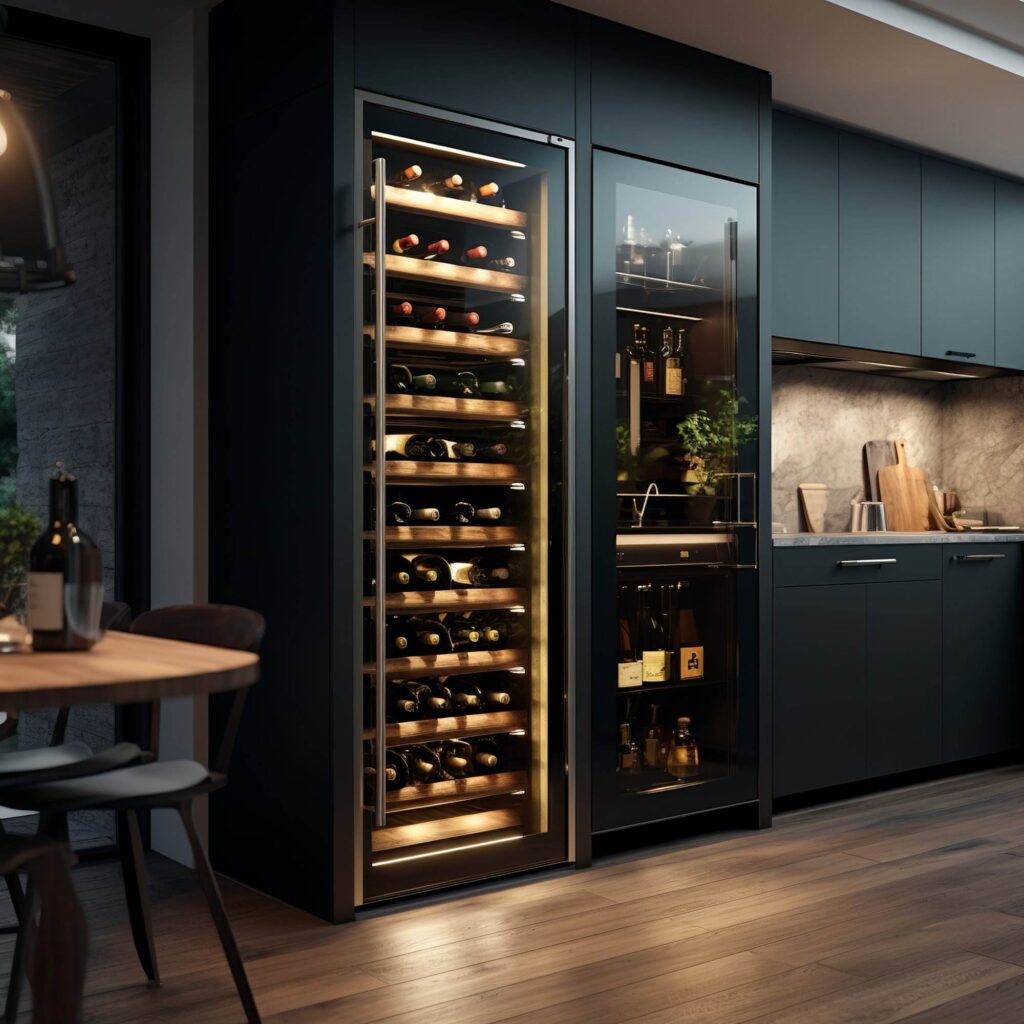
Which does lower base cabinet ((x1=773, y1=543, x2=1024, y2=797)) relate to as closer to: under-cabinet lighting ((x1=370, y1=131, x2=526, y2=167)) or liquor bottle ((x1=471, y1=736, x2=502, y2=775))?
liquor bottle ((x1=471, y1=736, x2=502, y2=775))

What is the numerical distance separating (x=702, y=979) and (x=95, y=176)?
2.96 m

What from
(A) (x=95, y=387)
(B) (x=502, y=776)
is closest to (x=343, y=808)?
(B) (x=502, y=776)

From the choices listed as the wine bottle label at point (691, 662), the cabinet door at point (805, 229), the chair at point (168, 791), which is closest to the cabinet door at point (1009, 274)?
the cabinet door at point (805, 229)

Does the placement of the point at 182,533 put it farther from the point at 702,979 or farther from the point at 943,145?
the point at 943,145

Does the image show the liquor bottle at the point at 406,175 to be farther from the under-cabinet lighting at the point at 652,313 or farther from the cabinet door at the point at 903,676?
the cabinet door at the point at 903,676

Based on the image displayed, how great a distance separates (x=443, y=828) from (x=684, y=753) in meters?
0.96

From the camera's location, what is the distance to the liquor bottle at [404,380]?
3.48 m

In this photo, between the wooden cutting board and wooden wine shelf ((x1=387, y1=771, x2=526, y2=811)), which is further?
the wooden cutting board

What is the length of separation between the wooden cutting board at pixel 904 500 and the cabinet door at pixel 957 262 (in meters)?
0.59

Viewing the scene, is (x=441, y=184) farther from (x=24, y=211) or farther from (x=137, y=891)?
(x=137, y=891)

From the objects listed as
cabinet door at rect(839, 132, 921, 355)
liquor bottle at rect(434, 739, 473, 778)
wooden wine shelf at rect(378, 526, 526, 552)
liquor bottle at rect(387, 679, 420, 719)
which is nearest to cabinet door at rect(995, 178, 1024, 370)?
cabinet door at rect(839, 132, 921, 355)

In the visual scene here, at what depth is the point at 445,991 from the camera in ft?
9.15

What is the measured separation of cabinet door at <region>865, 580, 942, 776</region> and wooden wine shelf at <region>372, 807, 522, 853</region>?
5.57 ft

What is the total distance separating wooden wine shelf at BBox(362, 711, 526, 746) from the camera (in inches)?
137
